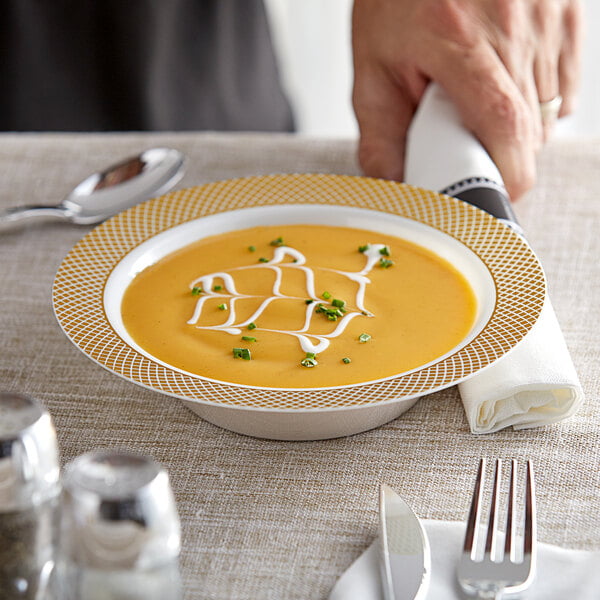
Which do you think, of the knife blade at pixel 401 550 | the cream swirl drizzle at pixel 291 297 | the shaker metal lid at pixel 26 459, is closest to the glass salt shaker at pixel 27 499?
the shaker metal lid at pixel 26 459

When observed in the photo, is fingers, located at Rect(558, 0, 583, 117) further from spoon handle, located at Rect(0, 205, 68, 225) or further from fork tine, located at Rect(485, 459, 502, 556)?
fork tine, located at Rect(485, 459, 502, 556)

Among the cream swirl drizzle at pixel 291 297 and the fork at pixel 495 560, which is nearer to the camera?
the fork at pixel 495 560

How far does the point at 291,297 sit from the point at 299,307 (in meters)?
0.03

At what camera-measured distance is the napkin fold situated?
75 cm

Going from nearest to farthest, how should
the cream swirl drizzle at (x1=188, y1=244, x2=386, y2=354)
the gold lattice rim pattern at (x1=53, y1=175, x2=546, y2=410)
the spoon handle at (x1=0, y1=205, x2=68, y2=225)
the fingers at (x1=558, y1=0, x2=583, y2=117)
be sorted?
the gold lattice rim pattern at (x1=53, y1=175, x2=546, y2=410)
the cream swirl drizzle at (x1=188, y1=244, x2=386, y2=354)
the spoon handle at (x1=0, y1=205, x2=68, y2=225)
the fingers at (x1=558, y1=0, x2=583, y2=117)

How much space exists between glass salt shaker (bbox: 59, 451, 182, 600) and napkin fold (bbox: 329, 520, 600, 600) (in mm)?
207

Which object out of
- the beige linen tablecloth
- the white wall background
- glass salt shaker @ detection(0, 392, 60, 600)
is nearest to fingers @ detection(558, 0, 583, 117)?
the beige linen tablecloth

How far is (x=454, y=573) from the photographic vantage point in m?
0.77

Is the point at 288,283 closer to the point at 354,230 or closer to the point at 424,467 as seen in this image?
the point at 354,230

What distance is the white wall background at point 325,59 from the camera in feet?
12.2

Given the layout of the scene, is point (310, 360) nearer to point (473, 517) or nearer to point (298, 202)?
point (473, 517)

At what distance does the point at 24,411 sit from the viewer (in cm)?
66

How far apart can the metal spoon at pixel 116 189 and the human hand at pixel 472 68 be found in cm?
35

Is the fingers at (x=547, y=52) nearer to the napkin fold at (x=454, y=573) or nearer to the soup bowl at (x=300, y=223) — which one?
the soup bowl at (x=300, y=223)
